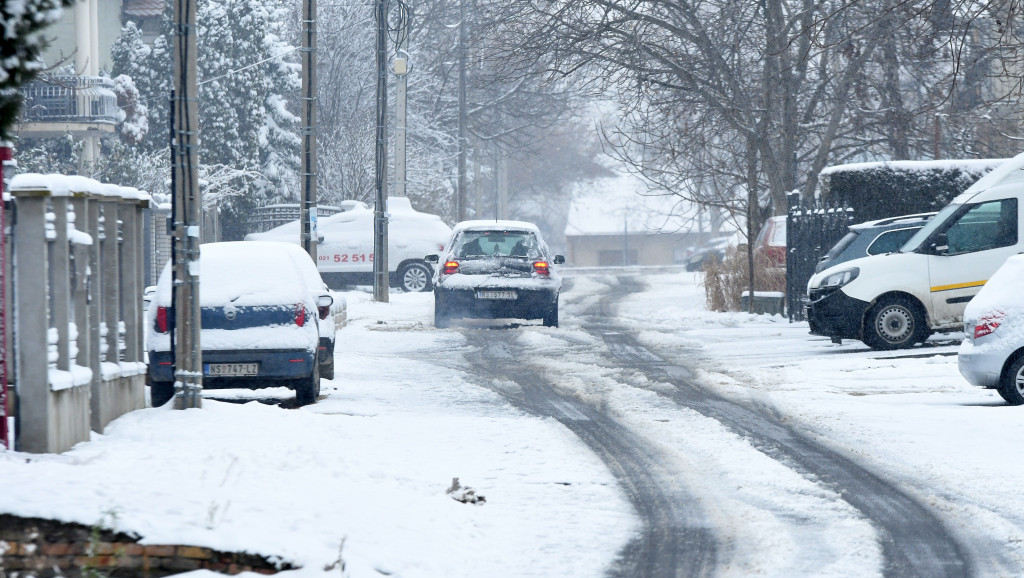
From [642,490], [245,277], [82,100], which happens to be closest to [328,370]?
[245,277]

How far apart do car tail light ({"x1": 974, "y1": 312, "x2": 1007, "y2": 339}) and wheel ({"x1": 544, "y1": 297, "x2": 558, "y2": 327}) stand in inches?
375

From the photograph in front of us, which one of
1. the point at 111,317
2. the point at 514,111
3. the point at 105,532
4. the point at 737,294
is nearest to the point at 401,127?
the point at 737,294

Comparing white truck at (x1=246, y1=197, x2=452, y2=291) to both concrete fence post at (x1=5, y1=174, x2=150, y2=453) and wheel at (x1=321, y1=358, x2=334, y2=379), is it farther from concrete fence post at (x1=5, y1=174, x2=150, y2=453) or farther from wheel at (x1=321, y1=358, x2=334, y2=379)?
concrete fence post at (x1=5, y1=174, x2=150, y2=453)

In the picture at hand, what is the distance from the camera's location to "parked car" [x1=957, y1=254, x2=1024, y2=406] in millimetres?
11586

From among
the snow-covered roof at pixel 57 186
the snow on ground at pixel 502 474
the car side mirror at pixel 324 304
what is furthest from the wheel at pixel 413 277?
the snow-covered roof at pixel 57 186

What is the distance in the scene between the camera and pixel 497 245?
66.8 feet

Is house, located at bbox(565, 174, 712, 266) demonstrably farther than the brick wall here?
Yes

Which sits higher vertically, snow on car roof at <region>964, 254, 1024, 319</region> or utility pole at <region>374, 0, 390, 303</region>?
utility pole at <region>374, 0, 390, 303</region>

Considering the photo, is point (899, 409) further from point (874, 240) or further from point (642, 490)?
point (874, 240)

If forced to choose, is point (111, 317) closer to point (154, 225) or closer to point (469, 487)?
point (469, 487)

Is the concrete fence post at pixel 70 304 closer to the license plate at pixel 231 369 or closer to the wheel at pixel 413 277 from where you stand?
the license plate at pixel 231 369

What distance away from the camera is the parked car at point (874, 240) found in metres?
18.3

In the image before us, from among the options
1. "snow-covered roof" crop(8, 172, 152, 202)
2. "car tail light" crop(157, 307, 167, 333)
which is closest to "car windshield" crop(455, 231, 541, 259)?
"car tail light" crop(157, 307, 167, 333)

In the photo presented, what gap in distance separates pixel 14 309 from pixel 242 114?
36.3m
